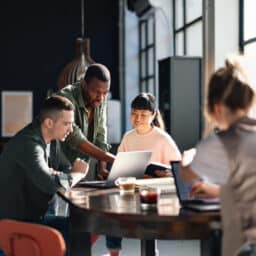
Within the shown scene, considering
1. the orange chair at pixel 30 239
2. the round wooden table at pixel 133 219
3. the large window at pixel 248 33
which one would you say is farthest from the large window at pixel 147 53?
the orange chair at pixel 30 239

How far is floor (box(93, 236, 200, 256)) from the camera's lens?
464 centimetres

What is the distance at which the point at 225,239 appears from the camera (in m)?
1.85

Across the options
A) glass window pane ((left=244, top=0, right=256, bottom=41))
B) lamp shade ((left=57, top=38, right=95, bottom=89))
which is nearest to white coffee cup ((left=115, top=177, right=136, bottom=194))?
glass window pane ((left=244, top=0, right=256, bottom=41))

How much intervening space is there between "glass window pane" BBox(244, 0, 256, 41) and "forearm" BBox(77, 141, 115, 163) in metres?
2.22

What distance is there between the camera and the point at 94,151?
3.60 metres

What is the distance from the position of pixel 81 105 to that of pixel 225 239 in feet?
6.78

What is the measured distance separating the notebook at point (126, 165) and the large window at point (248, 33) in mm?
2131

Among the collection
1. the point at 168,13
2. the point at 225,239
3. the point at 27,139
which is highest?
the point at 168,13

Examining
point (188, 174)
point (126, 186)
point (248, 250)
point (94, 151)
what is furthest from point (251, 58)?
point (248, 250)

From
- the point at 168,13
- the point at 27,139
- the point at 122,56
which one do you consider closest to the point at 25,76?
the point at 122,56

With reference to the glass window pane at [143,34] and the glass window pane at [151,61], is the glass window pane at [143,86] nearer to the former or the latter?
the glass window pane at [151,61]

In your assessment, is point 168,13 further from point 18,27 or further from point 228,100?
A: point 228,100

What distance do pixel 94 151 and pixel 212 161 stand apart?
1783 millimetres

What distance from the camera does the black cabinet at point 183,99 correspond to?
606 cm
